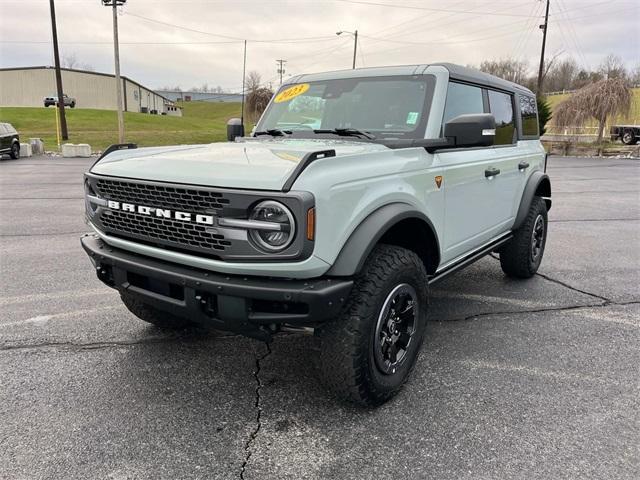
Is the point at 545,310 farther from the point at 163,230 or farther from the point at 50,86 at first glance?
the point at 50,86

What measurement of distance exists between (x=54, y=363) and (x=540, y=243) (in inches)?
186

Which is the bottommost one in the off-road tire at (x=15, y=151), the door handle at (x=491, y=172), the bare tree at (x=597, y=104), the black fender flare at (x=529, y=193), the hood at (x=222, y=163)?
the off-road tire at (x=15, y=151)

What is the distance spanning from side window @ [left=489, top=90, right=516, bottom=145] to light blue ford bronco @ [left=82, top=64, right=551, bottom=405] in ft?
1.71

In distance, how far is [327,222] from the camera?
237 centimetres

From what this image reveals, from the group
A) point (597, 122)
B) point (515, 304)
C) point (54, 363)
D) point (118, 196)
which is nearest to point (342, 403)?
point (118, 196)

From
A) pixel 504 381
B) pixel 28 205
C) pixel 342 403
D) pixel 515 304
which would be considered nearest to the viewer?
pixel 342 403

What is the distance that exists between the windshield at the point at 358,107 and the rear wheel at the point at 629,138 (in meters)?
37.4

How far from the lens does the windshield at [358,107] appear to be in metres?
3.53

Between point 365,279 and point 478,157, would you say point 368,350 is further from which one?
point 478,157

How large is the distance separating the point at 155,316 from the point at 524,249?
3.57m

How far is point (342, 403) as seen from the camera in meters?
2.91

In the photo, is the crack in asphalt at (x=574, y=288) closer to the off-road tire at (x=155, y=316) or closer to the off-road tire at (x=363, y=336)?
the off-road tire at (x=363, y=336)

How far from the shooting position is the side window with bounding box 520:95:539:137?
5.20m

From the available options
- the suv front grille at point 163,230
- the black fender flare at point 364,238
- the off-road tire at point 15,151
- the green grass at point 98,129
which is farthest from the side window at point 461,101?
the green grass at point 98,129
